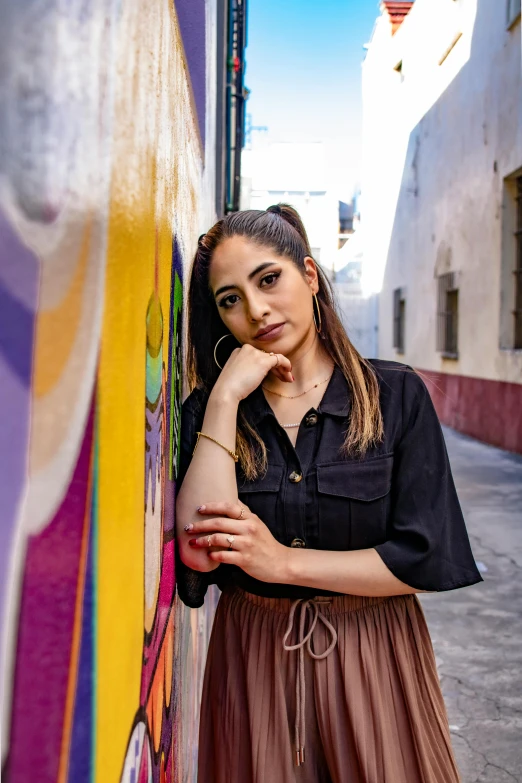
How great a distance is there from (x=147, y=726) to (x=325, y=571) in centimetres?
43

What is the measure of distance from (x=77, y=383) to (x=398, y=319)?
50.1 feet

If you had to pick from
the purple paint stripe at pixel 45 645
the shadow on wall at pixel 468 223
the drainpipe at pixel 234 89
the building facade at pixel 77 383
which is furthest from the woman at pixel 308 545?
the shadow on wall at pixel 468 223

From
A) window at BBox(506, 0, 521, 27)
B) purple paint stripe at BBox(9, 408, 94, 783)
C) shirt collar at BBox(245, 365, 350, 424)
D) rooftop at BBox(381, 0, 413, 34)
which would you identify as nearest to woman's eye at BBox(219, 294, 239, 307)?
shirt collar at BBox(245, 365, 350, 424)

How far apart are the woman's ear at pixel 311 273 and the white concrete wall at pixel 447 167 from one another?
6.64 m

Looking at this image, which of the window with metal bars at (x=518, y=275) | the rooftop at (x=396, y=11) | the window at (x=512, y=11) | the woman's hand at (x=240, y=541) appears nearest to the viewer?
the woman's hand at (x=240, y=541)

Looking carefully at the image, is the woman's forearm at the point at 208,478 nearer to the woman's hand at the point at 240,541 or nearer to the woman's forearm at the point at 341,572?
the woman's hand at the point at 240,541

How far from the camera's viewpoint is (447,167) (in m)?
10.8

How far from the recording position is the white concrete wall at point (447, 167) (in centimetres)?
835

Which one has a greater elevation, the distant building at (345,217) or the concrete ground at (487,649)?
the distant building at (345,217)

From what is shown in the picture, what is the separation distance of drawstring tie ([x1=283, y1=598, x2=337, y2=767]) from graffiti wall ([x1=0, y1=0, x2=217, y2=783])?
417mm

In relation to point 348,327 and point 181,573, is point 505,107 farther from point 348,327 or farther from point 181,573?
point 181,573

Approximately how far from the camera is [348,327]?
5.83 ft

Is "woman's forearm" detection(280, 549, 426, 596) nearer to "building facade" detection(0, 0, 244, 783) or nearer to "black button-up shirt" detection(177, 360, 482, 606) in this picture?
"black button-up shirt" detection(177, 360, 482, 606)

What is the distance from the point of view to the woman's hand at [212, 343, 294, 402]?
1.36 meters
